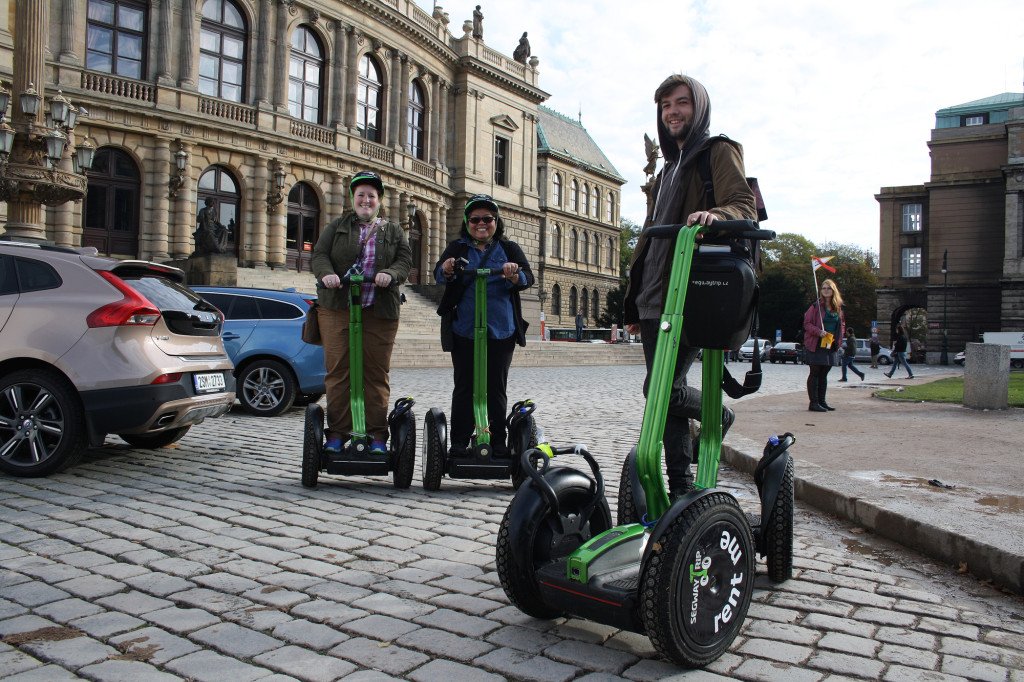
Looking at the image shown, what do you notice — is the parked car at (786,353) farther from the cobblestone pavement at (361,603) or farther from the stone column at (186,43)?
the cobblestone pavement at (361,603)

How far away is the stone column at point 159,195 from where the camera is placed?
103 ft

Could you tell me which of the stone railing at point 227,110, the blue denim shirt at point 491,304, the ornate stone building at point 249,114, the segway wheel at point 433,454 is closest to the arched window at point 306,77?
the ornate stone building at point 249,114

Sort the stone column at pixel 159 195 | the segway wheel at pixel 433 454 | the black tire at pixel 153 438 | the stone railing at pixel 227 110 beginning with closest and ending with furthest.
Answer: the segway wheel at pixel 433 454, the black tire at pixel 153 438, the stone column at pixel 159 195, the stone railing at pixel 227 110

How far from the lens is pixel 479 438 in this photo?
5688mm

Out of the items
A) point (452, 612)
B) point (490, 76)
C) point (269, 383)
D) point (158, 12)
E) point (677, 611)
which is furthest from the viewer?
point (490, 76)

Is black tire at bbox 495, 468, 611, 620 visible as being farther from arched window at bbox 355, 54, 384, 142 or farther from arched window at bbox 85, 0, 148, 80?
arched window at bbox 355, 54, 384, 142

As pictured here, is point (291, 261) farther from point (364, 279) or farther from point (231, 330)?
point (364, 279)

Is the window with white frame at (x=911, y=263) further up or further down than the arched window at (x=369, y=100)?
further down

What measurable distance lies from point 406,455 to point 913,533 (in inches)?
125

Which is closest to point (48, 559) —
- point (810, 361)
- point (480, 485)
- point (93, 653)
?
point (93, 653)

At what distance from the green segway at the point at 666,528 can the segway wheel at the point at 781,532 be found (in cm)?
44

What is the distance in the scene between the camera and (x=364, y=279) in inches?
223

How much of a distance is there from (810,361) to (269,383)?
7522 millimetres

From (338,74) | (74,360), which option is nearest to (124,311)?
(74,360)
